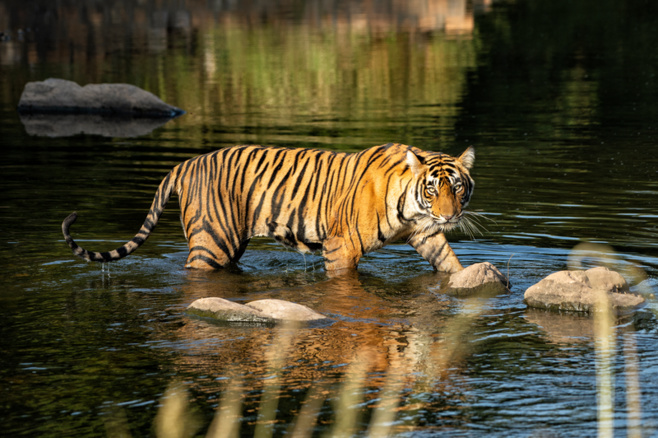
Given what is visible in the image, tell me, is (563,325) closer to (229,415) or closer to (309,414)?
(309,414)

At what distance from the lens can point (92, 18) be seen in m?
52.2

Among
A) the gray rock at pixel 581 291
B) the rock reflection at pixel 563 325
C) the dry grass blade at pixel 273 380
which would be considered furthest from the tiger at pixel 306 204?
the dry grass blade at pixel 273 380

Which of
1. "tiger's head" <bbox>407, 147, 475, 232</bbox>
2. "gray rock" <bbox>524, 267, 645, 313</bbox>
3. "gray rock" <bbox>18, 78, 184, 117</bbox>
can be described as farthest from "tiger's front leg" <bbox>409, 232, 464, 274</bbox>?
"gray rock" <bbox>18, 78, 184, 117</bbox>

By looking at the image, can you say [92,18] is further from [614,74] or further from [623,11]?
[614,74]

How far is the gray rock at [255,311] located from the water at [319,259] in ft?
0.49

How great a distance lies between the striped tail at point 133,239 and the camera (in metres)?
9.43

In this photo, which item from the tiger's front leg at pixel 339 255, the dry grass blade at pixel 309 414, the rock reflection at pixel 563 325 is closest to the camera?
the dry grass blade at pixel 309 414

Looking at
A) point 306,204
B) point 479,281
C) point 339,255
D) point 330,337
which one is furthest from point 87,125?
point 330,337

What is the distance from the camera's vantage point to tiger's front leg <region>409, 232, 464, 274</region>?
980 centimetres

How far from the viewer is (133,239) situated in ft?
32.1

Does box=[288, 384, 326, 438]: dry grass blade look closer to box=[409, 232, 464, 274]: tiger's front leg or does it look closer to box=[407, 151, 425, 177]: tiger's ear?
box=[407, 151, 425, 177]: tiger's ear

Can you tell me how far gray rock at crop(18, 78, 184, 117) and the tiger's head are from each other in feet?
50.3

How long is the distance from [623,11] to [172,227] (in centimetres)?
4256

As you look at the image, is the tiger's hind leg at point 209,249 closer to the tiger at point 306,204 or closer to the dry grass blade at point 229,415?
the tiger at point 306,204
